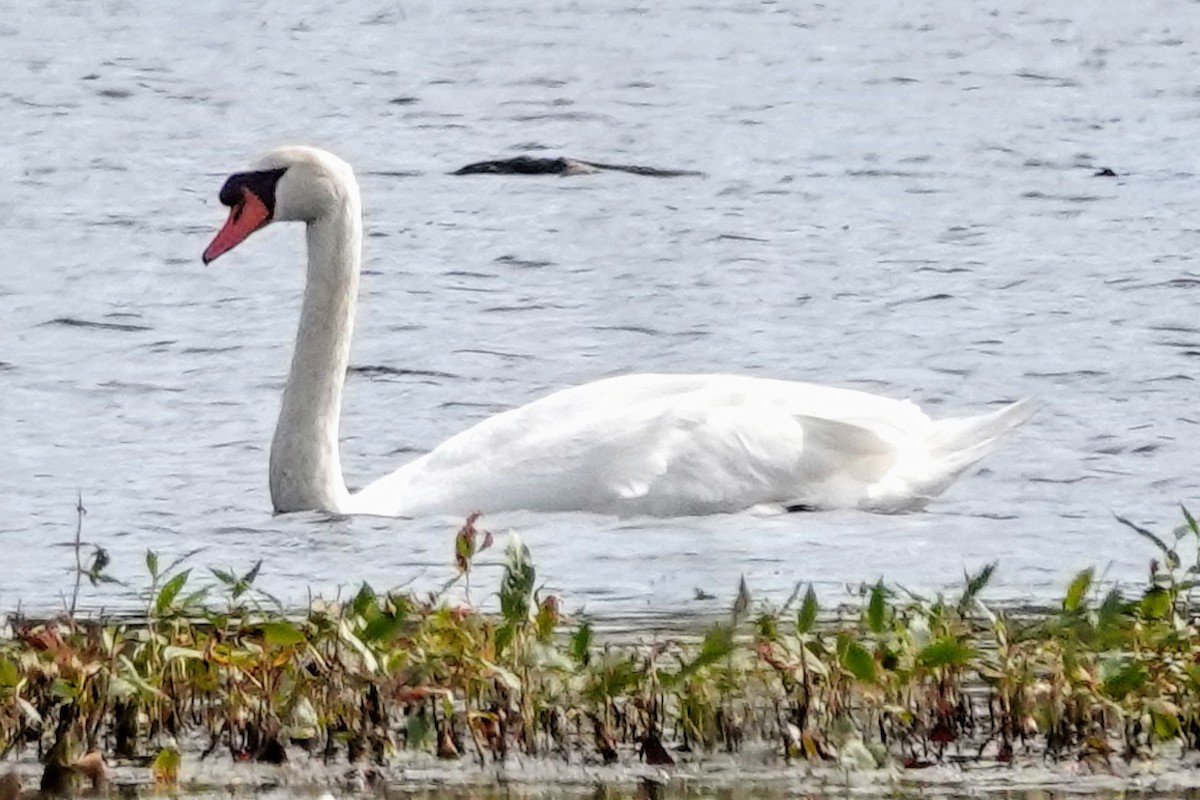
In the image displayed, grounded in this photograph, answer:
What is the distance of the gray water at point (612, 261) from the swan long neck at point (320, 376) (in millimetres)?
164

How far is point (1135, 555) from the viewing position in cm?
884

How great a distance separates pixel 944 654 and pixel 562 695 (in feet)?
2.26

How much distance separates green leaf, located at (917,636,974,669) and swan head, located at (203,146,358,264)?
185 inches

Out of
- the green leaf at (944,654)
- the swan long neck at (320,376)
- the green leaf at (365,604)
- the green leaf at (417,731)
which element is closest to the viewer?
the green leaf at (417,731)

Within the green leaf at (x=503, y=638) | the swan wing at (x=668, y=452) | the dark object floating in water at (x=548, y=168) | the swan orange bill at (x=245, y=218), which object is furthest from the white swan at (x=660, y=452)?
the dark object floating in water at (x=548, y=168)

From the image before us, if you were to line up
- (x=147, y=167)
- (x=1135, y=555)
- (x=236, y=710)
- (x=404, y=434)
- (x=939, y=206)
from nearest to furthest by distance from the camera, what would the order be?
(x=236, y=710)
(x=1135, y=555)
(x=404, y=434)
(x=939, y=206)
(x=147, y=167)

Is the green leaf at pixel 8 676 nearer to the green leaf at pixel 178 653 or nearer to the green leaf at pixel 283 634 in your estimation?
the green leaf at pixel 178 653

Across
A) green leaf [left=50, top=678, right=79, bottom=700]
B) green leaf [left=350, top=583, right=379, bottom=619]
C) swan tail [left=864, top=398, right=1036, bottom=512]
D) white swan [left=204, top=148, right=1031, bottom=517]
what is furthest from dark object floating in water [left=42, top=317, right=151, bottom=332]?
green leaf [left=50, top=678, right=79, bottom=700]

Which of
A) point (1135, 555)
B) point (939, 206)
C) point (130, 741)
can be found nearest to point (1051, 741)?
point (130, 741)

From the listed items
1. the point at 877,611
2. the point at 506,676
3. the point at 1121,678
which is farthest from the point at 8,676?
the point at 1121,678

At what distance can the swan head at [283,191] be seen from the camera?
1037 centimetres

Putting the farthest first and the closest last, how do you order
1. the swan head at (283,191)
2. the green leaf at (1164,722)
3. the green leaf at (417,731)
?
1. the swan head at (283,191)
2. the green leaf at (1164,722)
3. the green leaf at (417,731)

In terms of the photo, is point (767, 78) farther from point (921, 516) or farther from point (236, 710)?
point (236, 710)

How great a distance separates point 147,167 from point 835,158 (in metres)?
3.73
